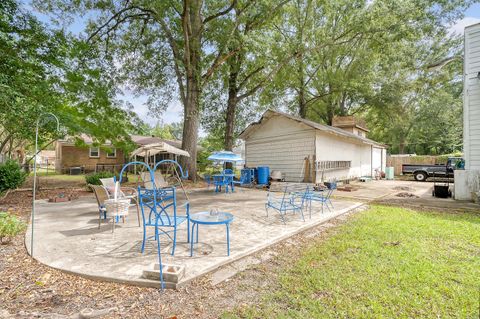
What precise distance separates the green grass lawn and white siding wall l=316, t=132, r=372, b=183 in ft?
28.3

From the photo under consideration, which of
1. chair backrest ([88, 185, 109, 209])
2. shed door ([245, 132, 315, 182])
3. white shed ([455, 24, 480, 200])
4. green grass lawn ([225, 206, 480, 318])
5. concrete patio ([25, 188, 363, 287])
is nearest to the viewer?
green grass lawn ([225, 206, 480, 318])

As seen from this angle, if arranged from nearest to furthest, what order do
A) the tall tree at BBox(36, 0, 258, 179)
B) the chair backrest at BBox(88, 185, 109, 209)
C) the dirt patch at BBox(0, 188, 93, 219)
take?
the chair backrest at BBox(88, 185, 109, 209), the dirt patch at BBox(0, 188, 93, 219), the tall tree at BBox(36, 0, 258, 179)

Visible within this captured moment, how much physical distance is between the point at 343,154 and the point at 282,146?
442 centimetres

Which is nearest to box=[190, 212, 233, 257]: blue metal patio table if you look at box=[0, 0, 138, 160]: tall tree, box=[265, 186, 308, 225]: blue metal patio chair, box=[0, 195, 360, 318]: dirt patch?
box=[0, 195, 360, 318]: dirt patch

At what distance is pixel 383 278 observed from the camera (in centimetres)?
324

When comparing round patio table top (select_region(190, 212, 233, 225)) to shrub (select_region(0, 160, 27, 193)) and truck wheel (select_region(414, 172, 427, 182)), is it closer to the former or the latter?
shrub (select_region(0, 160, 27, 193))

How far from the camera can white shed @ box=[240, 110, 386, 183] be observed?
44.4ft

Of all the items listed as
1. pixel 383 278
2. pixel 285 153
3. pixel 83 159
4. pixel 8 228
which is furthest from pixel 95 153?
pixel 383 278

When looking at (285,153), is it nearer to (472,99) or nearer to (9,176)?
(472,99)

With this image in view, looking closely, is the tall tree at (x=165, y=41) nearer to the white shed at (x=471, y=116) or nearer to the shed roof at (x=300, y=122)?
the shed roof at (x=300, y=122)

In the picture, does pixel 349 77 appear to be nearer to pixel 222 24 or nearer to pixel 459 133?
pixel 222 24

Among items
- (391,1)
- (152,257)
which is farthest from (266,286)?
(391,1)

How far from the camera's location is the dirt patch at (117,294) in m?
2.59

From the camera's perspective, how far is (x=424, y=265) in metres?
3.63
